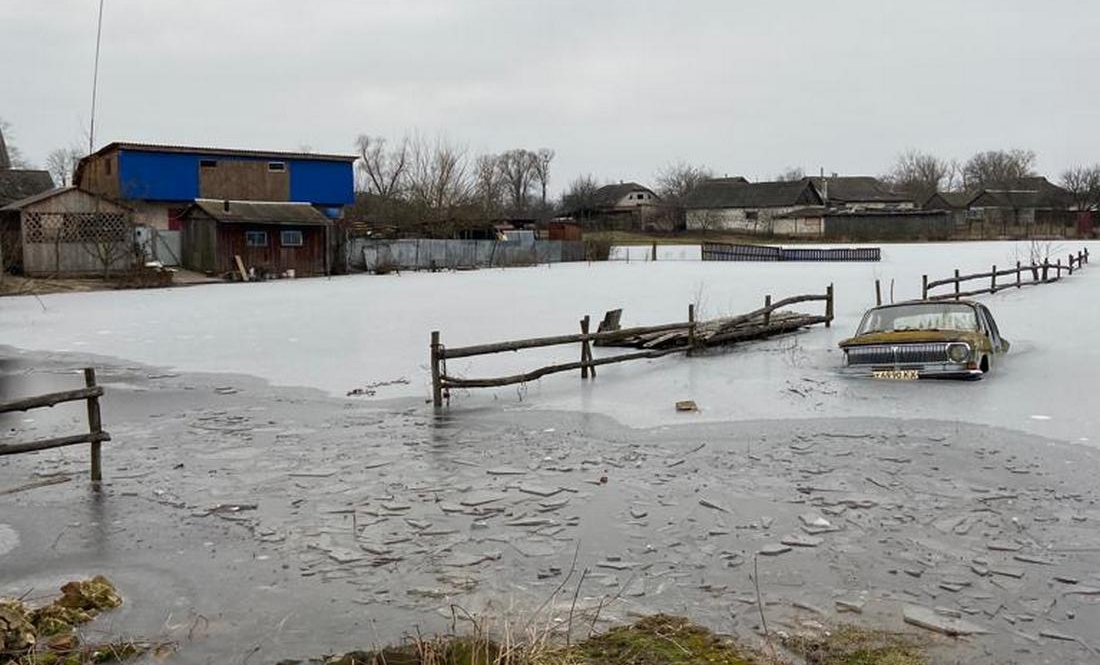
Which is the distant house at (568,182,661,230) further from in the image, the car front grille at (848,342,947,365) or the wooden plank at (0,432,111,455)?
the wooden plank at (0,432,111,455)

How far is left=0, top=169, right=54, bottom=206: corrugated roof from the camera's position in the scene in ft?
140

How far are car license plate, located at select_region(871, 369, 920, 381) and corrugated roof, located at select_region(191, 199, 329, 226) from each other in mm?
33486

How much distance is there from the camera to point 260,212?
43500 millimetres

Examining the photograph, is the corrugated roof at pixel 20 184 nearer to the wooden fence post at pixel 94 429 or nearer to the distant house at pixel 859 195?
the wooden fence post at pixel 94 429

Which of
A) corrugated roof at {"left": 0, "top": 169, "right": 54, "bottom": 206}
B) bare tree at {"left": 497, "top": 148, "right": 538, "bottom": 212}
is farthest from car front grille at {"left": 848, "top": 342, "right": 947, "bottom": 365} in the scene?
bare tree at {"left": 497, "top": 148, "right": 538, "bottom": 212}

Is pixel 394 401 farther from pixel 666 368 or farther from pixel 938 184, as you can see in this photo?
pixel 938 184

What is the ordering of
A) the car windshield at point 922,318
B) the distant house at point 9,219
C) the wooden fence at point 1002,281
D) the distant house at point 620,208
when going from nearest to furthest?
1. the car windshield at point 922,318
2. the wooden fence at point 1002,281
3. the distant house at point 9,219
4. the distant house at point 620,208

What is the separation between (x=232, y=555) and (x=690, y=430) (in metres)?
5.72

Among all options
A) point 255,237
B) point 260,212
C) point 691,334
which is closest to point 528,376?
point 691,334

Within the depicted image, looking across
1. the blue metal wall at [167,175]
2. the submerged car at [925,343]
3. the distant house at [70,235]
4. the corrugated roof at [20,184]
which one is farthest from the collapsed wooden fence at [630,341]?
the corrugated roof at [20,184]

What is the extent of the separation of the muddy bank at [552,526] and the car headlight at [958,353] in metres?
3.35

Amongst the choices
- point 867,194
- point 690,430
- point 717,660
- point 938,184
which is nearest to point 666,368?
point 690,430

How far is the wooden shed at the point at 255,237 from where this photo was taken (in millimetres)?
41406

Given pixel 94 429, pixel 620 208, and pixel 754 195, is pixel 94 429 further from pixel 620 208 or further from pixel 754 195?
pixel 620 208
